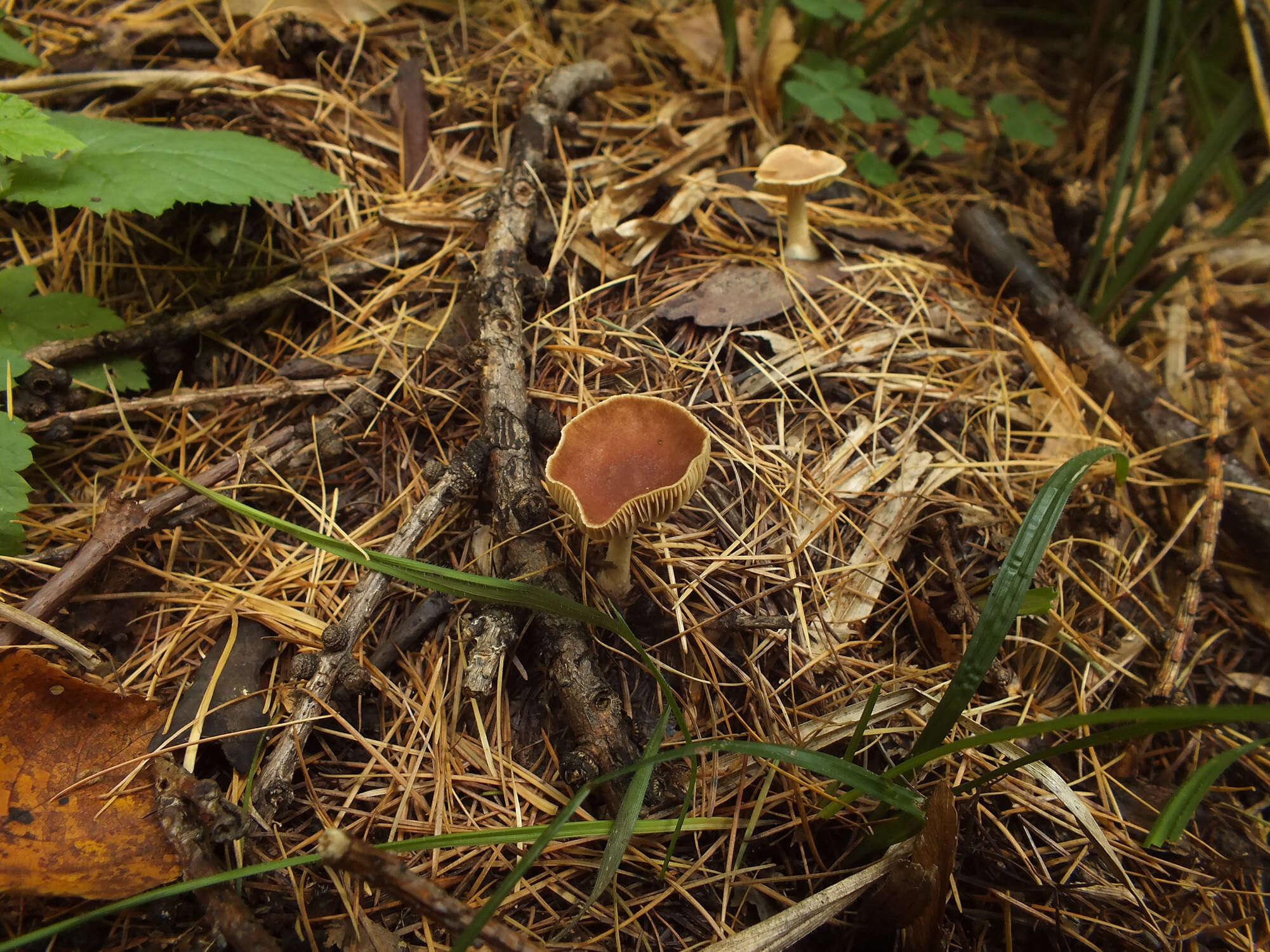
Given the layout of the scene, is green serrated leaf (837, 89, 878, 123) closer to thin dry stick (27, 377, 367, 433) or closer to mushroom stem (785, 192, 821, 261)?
mushroom stem (785, 192, 821, 261)

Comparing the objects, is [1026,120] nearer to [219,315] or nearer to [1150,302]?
[1150,302]

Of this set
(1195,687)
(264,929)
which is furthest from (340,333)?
(1195,687)

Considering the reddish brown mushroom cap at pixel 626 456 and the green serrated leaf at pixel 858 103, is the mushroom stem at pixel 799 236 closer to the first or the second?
the green serrated leaf at pixel 858 103

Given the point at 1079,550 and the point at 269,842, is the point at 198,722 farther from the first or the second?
the point at 1079,550

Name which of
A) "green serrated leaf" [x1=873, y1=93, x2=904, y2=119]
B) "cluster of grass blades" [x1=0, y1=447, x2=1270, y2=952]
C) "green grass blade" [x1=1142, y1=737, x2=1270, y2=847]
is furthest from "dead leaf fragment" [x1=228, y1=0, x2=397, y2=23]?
"green grass blade" [x1=1142, y1=737, x2=1270, y2=847]

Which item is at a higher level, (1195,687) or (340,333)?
(340,333)

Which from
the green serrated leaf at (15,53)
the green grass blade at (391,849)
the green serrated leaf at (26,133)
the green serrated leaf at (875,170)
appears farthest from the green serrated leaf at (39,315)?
the green serrated leaf at (875,170)
